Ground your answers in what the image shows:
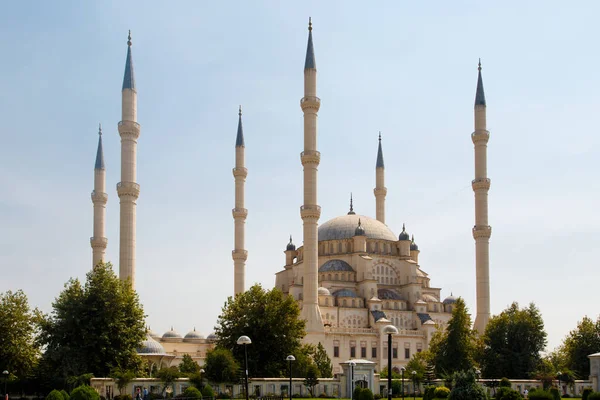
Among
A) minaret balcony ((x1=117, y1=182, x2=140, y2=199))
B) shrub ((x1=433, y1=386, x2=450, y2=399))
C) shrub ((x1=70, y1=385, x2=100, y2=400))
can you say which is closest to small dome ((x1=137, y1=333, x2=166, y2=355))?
Answer: minaret balcony ((x1=117, y1=182, x2=140, y2=199))

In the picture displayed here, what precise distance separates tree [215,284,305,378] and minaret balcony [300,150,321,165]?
1144cm

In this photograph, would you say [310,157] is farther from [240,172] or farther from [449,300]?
[449,300]

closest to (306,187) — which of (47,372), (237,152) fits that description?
(237,152)

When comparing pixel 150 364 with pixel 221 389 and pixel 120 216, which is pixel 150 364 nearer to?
pixel 120 216

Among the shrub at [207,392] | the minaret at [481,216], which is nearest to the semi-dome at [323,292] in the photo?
the minaret at [481,216]

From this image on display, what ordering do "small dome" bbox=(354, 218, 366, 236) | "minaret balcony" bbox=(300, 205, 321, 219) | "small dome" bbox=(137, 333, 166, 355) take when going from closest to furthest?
"small dome" bbox=(137, 333, 166, 355)
"minaret balcony" bbox=(300, 205, 321, 219)
"small dome" bbox=(354, 218, 366, 236)

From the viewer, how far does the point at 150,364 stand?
51.3m

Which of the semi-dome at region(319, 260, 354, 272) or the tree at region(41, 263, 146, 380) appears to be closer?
the tree at region(41, 263, 146, 380)

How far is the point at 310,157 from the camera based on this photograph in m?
53.2

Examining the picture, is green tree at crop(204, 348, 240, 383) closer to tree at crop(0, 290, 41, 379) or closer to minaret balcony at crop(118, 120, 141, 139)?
tree at crop(0, 290, 41, 379)

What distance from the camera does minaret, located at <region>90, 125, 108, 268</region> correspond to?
56031 mm

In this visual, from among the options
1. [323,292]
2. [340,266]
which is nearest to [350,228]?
[340,266]

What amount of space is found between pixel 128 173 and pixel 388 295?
2913 cm

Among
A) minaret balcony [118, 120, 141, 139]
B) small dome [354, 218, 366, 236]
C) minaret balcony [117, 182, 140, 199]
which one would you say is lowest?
small dome [354, 218, 366, 236]
